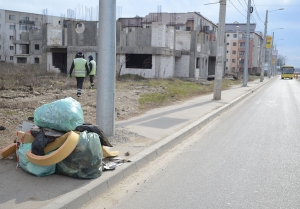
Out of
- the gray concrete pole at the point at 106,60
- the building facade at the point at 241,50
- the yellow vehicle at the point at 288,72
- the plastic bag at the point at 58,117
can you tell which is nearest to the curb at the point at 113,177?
the plastic bag at the point at 58,117

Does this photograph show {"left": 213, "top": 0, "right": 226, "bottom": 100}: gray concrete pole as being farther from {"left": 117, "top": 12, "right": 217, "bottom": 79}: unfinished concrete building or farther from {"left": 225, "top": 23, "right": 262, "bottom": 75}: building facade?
{"left": 225, "top": 23, "right": 262, "bottom": 75}: building facade

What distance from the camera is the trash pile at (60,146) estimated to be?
4818 mm

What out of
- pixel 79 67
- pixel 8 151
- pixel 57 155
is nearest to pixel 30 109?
pixel 79 67

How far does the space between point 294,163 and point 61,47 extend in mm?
27035

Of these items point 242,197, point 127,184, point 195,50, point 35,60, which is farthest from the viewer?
point 35,60

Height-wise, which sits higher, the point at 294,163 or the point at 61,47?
the point at 61,47

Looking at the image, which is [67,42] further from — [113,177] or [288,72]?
[288,72]

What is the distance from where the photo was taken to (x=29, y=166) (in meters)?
4.98

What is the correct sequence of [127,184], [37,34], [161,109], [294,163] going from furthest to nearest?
[37,34] → [161,109] → [294,163] → [127,184]

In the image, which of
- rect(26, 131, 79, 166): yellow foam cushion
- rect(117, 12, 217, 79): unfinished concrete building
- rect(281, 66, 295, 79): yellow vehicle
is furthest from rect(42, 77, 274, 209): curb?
rect(281, 66, 295, 79): yellow vehicle

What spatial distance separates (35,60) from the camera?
209 ft

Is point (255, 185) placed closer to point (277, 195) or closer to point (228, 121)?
point (277, 195)

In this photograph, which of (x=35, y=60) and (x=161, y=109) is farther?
(x=35, y=60)

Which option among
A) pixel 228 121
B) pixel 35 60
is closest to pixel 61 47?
pixel 228 121
